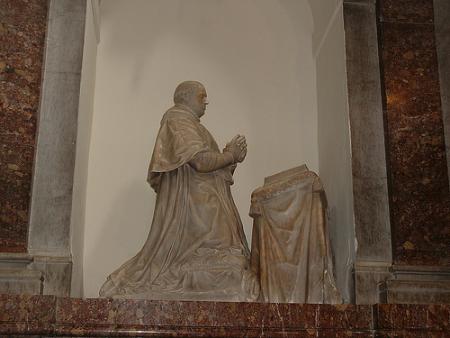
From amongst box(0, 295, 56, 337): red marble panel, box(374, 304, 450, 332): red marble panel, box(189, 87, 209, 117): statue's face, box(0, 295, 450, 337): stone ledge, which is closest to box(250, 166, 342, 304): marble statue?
box(0, 295, 450, 337): stone ledge

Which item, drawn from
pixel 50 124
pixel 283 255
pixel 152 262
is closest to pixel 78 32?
pixel 50 124

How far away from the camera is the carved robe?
526 centimetres

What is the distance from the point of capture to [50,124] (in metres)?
5.71

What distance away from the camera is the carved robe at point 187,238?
526cm

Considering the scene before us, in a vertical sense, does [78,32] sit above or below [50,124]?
above

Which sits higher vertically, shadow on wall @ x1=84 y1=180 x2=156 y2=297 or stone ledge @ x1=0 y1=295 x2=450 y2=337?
shadow on wall @ x1=84 y1=180 x2=156 y2=297

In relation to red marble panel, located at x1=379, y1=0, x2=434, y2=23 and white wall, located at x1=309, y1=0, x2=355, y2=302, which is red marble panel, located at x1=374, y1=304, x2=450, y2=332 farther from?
red marble panel, located at x1=379, y1=0, x2=434, y2=23

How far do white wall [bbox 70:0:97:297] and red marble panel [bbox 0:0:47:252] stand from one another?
0.34 metres

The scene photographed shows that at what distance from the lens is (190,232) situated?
552 cm

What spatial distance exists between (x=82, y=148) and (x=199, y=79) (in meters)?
1.46

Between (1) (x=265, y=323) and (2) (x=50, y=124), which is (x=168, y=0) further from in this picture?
(1) (x=265, y=323)

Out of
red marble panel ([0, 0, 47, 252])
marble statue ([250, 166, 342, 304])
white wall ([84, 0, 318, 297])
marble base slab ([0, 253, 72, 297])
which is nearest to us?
marble base slab ([0, 253, 72, 297])

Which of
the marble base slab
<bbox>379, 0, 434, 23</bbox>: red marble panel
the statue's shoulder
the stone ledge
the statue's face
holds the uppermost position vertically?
<bbox>379, 0, 434, 23</bbox>: red marble panel

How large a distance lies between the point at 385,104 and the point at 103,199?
243cm
